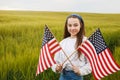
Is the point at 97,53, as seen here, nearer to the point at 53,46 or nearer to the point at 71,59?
the point at 71,59

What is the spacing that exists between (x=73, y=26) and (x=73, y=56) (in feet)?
0.96

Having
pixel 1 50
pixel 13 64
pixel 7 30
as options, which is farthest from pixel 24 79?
pixel 7 30

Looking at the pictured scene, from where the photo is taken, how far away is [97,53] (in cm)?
331

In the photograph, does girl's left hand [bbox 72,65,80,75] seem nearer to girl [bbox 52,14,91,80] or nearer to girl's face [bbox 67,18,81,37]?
girl [bbox 52,14,91,80]

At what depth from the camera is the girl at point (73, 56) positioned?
129 inches

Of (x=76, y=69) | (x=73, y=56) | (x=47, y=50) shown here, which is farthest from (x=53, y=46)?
(x=76, y=69)

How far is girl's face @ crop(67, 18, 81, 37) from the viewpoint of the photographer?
11.0 ft

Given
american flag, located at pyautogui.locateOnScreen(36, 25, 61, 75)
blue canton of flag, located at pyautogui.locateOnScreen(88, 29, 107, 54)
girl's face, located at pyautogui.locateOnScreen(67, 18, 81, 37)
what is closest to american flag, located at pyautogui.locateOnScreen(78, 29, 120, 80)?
blue canton of flag, located at pyautogui.locateOnScreen(88, 29, 107, 54)

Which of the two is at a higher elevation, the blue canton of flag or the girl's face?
the girl's face

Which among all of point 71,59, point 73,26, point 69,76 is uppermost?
point 73,26

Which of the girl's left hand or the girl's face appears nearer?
the girl's left hand

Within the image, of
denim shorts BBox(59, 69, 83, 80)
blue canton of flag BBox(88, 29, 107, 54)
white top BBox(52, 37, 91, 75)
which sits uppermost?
blue canton of flag BBox(88, 29, 107, 54)

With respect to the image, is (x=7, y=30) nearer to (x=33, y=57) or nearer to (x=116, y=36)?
(x=116, y=36)

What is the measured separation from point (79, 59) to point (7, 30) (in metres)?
4.58
